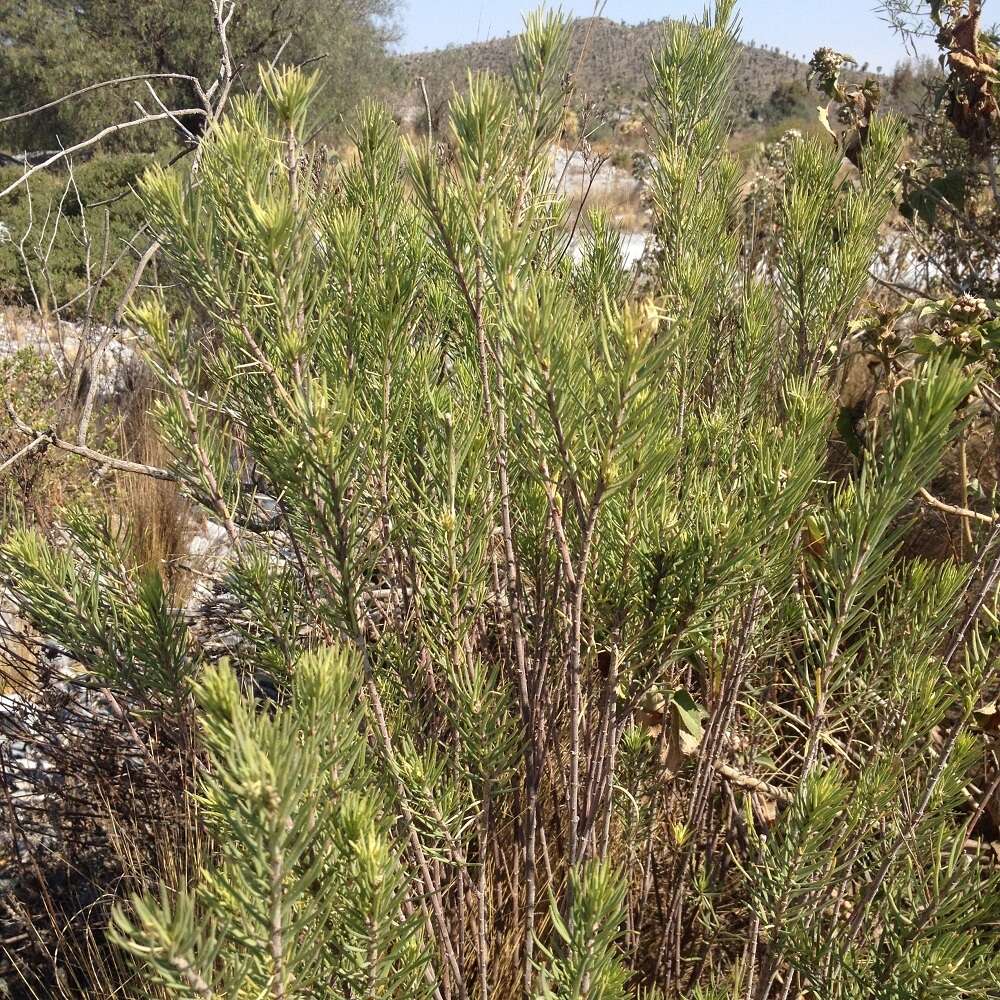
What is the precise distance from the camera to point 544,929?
1.37 metres

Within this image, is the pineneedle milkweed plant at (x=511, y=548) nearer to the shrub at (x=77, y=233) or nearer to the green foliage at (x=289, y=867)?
the green foliage at (x=289, y=867)

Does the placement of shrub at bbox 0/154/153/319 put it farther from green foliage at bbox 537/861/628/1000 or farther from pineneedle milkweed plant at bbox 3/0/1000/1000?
green foliage at bbox 537/861/628/1000

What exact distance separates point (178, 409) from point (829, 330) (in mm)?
855

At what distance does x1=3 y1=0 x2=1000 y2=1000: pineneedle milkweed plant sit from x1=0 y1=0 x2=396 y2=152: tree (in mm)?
13519

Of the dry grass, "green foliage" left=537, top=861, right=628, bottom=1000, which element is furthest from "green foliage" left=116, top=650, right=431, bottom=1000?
the dry grass

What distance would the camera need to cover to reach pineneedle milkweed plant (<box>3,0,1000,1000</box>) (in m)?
0.67

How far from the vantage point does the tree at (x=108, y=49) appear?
13.5 metres

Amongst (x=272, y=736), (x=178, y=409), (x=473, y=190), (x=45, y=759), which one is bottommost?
(x=45, y=759)

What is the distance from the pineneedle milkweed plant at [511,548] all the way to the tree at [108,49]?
532 inches

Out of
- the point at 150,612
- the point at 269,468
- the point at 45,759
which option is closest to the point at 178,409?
the point at 269,468

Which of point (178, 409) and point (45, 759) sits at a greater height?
point (178, 409)

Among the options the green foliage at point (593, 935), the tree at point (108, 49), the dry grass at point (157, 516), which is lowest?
the dry grass at point (157, 516)

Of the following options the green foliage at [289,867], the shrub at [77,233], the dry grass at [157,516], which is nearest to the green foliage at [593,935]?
the green foliage at [289,867]

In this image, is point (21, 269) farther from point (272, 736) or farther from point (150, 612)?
point (272, 736)
